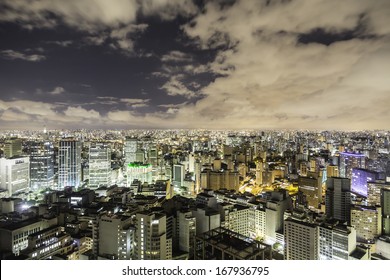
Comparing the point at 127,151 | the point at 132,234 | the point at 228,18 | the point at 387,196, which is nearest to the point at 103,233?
the point at 132,234

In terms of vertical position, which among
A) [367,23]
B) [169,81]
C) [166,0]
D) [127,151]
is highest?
[166,0]

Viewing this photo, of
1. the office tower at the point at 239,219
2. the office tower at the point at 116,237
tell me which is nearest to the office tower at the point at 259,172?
the office tower at the point at 239,219

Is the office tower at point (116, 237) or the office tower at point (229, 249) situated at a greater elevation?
the office tower at point (229, 249)

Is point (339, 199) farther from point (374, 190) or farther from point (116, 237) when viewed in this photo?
point (116, 237)

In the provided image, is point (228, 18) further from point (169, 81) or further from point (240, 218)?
point (240, 218)

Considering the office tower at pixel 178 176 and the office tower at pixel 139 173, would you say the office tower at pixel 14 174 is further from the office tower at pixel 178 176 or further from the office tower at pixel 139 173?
the office tower at pixel 178 176

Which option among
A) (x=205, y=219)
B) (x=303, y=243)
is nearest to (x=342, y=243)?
(x=303, y=243)
